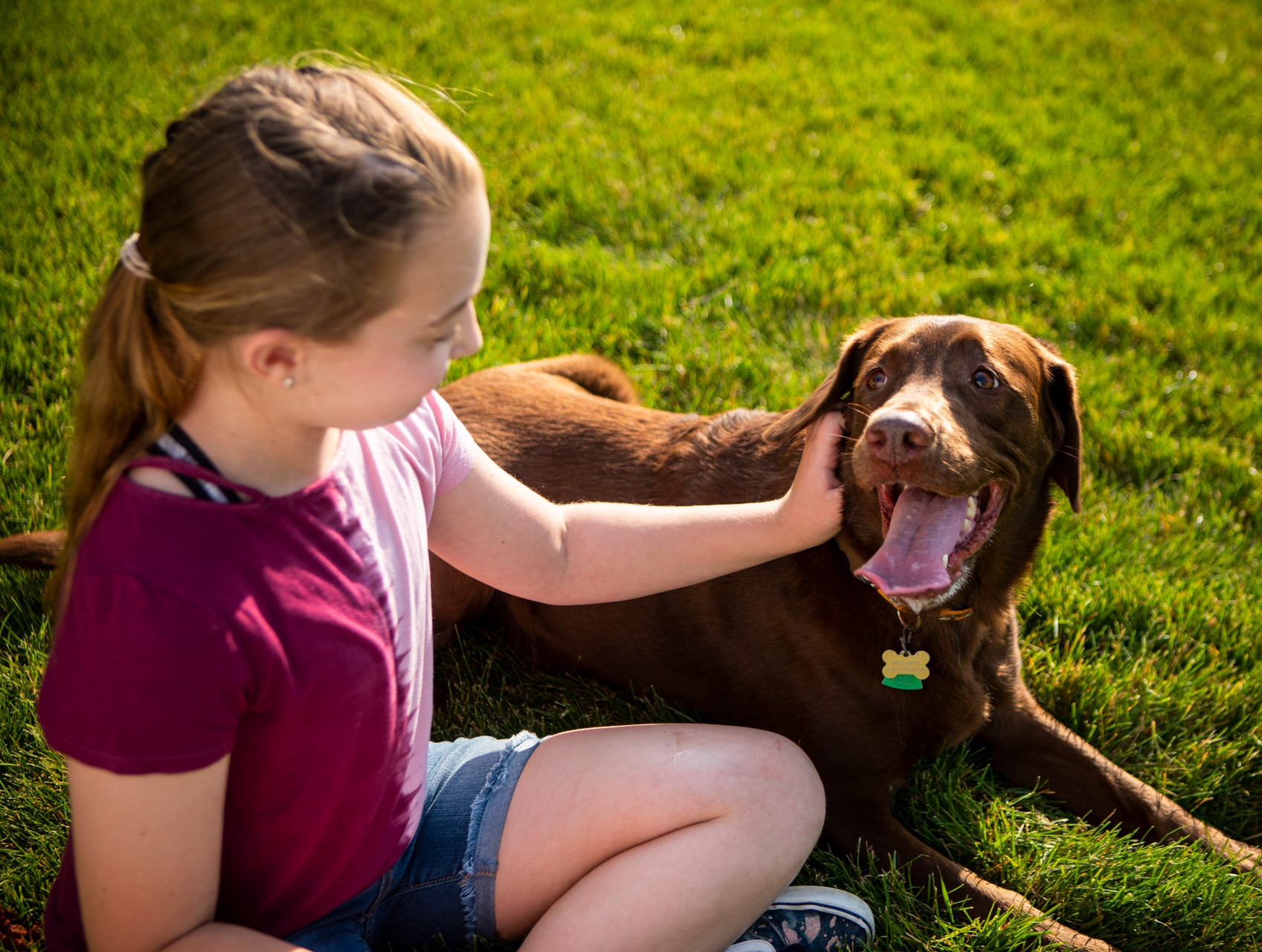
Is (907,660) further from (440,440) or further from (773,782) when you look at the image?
(440,440)

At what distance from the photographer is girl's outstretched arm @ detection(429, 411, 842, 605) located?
2.24 metres

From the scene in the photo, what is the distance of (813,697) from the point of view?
8.99ft

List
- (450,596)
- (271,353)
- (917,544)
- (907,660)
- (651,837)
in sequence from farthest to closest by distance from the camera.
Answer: (450,596) < (907,660) < (917,544) < (651,837) < (271,353)

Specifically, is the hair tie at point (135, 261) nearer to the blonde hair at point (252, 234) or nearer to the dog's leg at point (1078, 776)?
the blonde hair at point (252, 234)

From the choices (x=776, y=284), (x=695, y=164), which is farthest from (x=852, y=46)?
(x=776, y=284)

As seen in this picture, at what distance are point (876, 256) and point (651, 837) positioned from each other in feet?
12.1

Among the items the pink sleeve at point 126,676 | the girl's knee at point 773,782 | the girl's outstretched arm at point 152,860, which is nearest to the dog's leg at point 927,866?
the girl's knee at point 773,782

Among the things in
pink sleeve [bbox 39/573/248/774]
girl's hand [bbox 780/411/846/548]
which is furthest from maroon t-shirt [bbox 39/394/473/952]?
girl's hand [bbox 780/411/846/548]

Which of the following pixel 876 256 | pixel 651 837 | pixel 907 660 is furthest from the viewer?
pixel 876 256

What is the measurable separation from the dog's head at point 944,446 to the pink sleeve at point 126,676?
1448 mm

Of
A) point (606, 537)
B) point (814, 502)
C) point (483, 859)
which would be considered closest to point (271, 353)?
point (606, 537)

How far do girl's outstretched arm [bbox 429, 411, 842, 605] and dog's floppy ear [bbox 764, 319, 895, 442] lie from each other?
35 centimetres

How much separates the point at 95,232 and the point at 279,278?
382cm

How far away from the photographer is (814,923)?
7.42 feet
